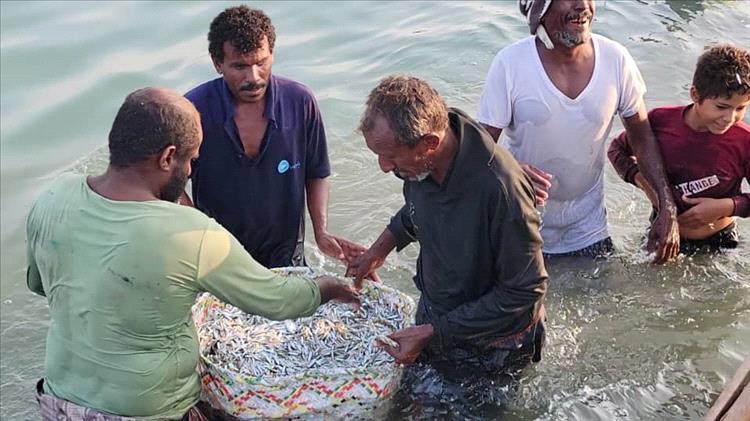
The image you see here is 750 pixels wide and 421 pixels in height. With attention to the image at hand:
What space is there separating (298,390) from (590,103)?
2087mm

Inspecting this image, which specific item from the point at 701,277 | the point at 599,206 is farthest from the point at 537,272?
the point at 701,277

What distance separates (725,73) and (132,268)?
3180mm

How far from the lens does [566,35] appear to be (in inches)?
166

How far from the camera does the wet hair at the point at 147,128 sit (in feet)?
10.5

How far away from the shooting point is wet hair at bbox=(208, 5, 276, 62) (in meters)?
4.06

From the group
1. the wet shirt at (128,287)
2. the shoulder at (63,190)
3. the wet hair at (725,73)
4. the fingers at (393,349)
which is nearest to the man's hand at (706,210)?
the wet hair at (725,73)

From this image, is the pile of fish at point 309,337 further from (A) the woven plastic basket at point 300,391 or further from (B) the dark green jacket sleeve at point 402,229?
(B) the dark green jacket sleeve at point 402,229

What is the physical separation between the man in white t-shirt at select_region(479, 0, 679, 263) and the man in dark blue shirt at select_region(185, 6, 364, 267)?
3.24 ft

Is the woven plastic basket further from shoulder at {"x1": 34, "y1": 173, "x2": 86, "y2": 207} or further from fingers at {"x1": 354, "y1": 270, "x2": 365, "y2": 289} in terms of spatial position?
shoulder at {"x1": 34, "y1": 173, "x2": 86, "y2": 207}

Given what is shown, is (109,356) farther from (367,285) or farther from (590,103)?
(590,103)

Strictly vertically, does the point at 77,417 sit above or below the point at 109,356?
below

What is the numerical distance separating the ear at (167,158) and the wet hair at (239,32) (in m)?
0.99

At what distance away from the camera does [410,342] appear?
12.6 feet

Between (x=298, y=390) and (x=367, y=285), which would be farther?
(x=367, y=285)
